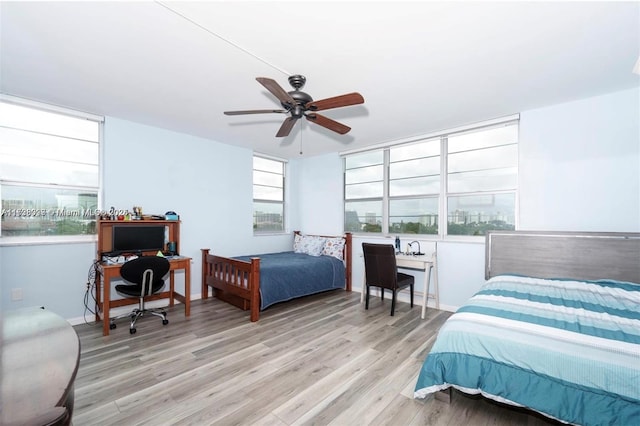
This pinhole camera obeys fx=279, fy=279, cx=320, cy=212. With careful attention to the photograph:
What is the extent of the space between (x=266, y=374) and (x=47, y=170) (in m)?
3.39

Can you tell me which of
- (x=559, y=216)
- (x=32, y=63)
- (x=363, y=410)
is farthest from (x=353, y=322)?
(x=32, y=63)

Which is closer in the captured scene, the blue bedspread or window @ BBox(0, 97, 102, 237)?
window @ BBox(0, 97, 102, 237)

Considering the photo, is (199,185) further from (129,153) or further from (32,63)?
(32,63)

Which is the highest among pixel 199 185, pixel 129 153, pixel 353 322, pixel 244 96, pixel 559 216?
pixel 244 96

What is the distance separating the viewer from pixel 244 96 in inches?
114

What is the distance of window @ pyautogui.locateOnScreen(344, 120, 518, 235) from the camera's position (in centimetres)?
361

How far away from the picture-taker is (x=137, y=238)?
3549 millimetres

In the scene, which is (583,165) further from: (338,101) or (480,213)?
(338,101)

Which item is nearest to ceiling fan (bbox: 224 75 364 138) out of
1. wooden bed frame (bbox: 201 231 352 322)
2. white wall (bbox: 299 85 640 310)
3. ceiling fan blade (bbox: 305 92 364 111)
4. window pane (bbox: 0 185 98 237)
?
ceiling fan blade (bbox: 305 92 364 111)

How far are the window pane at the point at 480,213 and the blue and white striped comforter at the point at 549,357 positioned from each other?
154 cm

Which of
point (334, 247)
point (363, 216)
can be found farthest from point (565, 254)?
point (334, 247)

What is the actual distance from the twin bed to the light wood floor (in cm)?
36

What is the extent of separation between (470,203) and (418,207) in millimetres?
739

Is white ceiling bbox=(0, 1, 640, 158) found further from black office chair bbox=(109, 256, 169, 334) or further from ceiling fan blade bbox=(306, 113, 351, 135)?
black office chair bbox=(109, 256, 169, 334)
